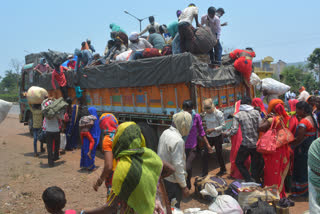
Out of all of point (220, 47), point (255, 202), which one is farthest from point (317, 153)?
point (220, 47)

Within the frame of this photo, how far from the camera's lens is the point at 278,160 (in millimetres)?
3842

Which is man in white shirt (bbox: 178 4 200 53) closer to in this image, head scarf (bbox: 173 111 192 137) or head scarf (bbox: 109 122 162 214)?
head scarf (bbox: 173 111 192 137)

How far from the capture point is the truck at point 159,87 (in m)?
5.30

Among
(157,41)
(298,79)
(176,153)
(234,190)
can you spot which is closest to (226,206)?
(234,190)

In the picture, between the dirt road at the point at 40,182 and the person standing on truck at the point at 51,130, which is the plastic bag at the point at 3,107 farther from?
the person standing on truck at the point at 51,130

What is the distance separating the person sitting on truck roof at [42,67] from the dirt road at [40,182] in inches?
143

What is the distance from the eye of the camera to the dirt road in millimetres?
4098

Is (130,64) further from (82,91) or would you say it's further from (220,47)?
(82,91)

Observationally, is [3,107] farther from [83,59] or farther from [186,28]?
[83,59]

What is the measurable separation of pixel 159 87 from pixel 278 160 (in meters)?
3.03

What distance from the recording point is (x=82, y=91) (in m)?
8.70

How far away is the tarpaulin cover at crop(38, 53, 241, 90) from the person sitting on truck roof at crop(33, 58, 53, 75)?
3.68m

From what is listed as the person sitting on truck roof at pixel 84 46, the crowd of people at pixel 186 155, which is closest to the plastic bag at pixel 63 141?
the crowd of people at pixel 186 155

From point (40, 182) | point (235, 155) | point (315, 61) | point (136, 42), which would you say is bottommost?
point (40, 182)
